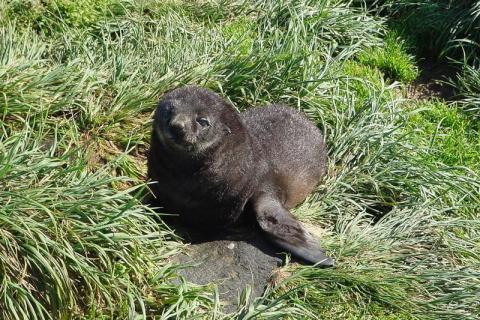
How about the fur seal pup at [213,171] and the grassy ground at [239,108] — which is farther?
the fur seal pup at [213,171]

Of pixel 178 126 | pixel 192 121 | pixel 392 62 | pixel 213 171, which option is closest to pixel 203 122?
pixel 192 121

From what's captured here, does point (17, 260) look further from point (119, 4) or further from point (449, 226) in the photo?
point (119, 4)

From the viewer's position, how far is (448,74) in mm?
9789

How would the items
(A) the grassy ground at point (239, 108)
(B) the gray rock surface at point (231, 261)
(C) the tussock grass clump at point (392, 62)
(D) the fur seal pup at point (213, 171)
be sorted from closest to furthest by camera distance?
(A) the grassy ground at point (239, 108) → (B) the gray rock surface at point (231, 261) → (D) the fur seal pup at point (213, 171) → (C) the tussock grass clump at point (392, 62)

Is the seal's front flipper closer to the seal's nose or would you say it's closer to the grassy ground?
the grassy ground

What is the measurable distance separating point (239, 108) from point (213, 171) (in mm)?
1653

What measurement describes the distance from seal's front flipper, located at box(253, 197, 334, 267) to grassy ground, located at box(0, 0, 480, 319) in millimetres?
148

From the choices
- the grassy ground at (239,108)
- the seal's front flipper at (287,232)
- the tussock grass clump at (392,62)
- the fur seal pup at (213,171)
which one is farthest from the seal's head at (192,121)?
the tussock grass clump at (392,62)

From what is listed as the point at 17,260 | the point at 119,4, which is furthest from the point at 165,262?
the point at 119,4

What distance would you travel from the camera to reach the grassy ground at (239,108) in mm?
5410

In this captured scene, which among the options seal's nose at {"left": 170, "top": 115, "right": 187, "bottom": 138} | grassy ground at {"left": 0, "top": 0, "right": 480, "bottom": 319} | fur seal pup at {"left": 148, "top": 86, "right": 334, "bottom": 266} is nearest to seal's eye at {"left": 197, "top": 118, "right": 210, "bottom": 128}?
fur seal pup at {"left": 148, "top": 86, "right": 334, "bottom": 266}

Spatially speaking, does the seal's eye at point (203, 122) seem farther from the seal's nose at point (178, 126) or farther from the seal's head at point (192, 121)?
the seal's nose at point (178, 126)

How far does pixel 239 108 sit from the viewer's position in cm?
790

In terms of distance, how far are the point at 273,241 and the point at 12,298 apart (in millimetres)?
1948
